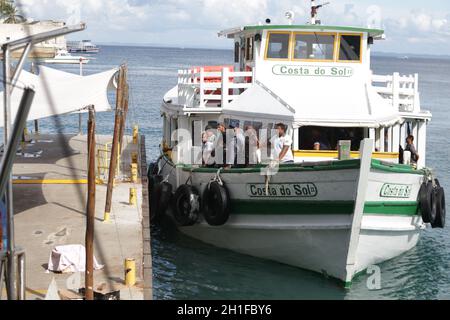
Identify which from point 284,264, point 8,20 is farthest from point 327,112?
point 8,20

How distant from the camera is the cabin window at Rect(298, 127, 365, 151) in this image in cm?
1556

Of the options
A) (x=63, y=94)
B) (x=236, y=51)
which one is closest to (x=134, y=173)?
(x=63, y=94)

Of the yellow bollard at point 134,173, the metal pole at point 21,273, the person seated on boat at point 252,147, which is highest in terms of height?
the person seated on boat at point 252,147

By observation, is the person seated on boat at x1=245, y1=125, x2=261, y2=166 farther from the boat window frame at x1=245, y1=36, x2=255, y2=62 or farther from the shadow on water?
the boat window frame at x1=245, y1=36, x2=255, y2=62

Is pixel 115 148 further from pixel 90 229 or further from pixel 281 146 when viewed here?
pixel 90 229

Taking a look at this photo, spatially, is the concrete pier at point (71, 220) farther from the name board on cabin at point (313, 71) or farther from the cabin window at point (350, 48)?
the cabin window at point (350, 48)

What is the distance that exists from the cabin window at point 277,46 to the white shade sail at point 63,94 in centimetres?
438

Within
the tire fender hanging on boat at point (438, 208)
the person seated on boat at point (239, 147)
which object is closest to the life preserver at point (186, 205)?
the person seated on boat at point (239, 147)

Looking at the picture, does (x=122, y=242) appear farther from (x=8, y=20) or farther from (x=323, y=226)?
(x=8, y=20)

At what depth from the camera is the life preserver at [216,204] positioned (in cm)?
1523

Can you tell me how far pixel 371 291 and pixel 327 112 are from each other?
362cm

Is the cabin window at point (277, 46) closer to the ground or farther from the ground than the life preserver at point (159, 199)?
farther from the ground

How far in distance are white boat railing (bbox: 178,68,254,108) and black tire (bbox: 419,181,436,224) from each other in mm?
4228

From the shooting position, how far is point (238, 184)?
15.1 m
